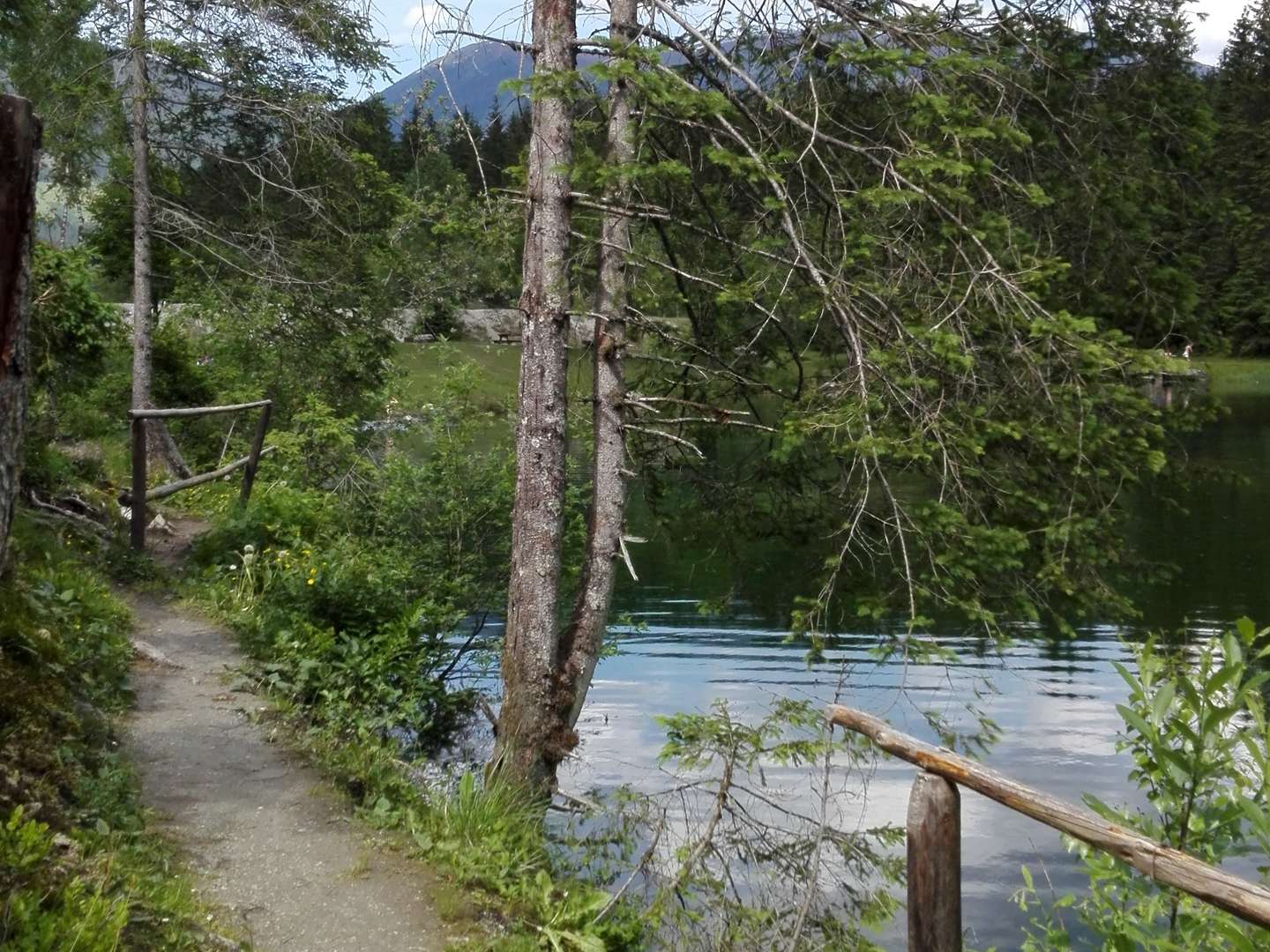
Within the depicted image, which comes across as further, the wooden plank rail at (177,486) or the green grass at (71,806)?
the wooden plank rail at (177,486)

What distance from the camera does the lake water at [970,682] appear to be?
34.8 ft

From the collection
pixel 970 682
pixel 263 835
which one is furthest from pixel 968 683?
pixel 263 835

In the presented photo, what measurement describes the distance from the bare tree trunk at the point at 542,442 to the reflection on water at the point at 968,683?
1.40 meters

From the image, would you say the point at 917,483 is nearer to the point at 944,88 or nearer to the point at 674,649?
the point at 674,649

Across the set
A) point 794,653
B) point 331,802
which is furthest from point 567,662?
point 794,653

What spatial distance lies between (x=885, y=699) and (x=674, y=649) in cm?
354

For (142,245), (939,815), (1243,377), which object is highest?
(1243,377)

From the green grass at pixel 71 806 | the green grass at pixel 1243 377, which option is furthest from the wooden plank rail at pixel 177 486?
the green grass at pixel 1243 377

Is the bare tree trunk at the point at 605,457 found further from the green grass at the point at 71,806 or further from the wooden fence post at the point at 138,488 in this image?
the wooden fence post at the point at 138,488

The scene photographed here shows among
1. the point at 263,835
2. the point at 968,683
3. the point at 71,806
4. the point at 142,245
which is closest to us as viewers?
the point at 71,806

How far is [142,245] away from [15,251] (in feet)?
42.1

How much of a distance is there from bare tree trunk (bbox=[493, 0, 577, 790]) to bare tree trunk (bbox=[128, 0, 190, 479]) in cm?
790

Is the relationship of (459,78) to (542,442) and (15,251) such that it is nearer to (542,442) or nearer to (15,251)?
(542,442)

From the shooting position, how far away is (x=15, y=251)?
4.01 meters
